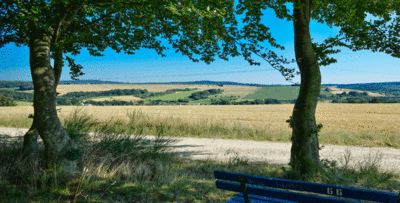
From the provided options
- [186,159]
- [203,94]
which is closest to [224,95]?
[203,94]

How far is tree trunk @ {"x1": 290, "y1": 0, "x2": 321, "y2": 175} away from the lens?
621 centimetres

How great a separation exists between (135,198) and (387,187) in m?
5.24

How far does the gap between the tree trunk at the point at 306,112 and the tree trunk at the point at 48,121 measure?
500 centimetres

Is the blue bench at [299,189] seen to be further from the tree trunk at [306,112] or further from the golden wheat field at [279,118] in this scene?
the golden wheat field at [279,118]

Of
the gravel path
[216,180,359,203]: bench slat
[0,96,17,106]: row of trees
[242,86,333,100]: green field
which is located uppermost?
[242,86,333,100]: green field

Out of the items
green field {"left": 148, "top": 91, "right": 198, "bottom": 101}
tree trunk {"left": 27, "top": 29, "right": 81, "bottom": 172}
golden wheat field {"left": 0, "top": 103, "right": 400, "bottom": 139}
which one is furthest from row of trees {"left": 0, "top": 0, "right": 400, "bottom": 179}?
green field {"left": 148, "top": 91, "right": 198, "bottom": 101}

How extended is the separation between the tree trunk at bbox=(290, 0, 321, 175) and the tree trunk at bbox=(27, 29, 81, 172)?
5.00 m

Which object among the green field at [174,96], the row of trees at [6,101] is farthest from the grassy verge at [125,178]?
the green field at [174,96]

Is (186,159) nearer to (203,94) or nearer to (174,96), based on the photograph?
(174,96)

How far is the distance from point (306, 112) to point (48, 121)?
568 centimetres

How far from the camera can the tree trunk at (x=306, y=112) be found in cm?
621

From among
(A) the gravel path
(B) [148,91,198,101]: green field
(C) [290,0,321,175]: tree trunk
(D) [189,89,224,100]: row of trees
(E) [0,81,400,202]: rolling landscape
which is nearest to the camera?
(E) [0,81,400,202]: rolling landscape

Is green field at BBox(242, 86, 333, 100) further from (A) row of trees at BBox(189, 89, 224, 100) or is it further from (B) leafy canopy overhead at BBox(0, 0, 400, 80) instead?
(B) leafy canopy overhead at BBox(0, 0, 400, 80)

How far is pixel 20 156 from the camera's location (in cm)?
639
